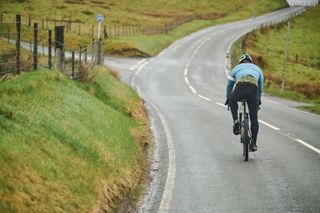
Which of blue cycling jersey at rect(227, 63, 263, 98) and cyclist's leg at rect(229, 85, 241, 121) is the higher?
blue cycling jersey at rect(227, 63, 263, 98)

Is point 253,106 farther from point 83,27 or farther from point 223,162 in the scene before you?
point 83,27

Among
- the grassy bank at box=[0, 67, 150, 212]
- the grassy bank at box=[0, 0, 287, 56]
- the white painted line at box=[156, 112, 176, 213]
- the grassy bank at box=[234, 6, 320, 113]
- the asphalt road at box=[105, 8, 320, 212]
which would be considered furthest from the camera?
the grassy bank at box=[0, 0, 287, 56]

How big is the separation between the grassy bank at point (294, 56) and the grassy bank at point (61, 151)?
1191cm

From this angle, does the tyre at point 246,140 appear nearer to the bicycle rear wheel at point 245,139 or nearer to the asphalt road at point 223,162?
the bicycle rear wheel at point 245,139

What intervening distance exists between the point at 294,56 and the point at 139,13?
111 ft

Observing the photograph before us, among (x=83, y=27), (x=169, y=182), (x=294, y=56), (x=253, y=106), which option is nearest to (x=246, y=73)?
(x=253, y=106)

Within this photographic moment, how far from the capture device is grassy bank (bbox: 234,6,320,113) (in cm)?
2909

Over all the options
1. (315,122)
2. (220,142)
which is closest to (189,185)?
(220,142)

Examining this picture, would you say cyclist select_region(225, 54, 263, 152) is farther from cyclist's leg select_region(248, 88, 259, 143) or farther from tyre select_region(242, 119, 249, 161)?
tyre select_region(242, 119, 249, 161)

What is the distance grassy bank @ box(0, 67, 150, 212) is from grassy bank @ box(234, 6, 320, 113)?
39.1 feet

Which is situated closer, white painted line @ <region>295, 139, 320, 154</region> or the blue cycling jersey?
the blue cycling jersey

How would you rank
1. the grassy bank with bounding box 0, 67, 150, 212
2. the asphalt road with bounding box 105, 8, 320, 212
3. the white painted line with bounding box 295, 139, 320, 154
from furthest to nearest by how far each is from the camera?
the white painted line with bounding box 295, 139, 320, 154 < the asphalt road with bounding box 105, 8, 320, 212 < the grassy bank with bounding box 0, 67, 150, 212

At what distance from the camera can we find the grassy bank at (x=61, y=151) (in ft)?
17.0

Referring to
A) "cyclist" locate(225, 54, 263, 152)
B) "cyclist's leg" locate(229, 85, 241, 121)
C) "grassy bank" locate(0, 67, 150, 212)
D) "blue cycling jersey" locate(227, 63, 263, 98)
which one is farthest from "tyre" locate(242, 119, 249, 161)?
"grassy bank" locate(0, 67, 150, 212)
